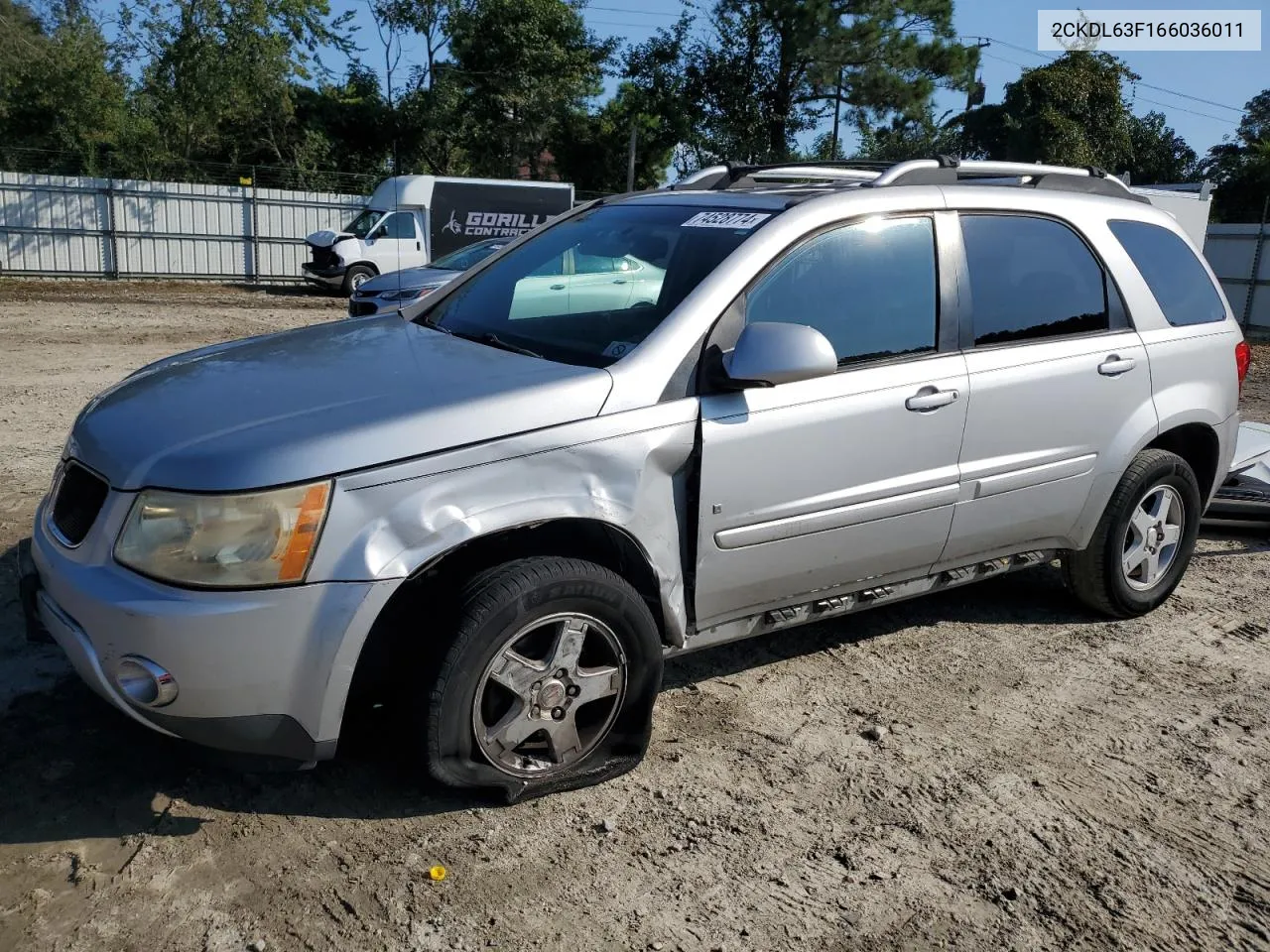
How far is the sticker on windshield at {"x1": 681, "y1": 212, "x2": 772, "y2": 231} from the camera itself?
3727mm

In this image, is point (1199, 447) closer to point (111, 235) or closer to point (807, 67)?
point (111, 235)

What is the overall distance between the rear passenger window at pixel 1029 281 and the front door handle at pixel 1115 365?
0.14 m

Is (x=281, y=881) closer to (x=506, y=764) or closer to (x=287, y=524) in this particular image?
(x=506, y=764)

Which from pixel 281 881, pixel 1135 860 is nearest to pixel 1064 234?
pixel 1135 860

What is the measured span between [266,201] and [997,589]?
75.7 feet

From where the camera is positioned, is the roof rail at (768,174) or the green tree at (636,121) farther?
the green tree at (636,121)

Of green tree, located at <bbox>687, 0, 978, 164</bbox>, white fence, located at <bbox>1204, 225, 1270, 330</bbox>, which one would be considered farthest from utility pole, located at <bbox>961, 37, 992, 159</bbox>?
white fence, located at <bbox>1204, 225, 1270, 330</bbox>

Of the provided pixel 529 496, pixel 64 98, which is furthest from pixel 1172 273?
pixel 64 98

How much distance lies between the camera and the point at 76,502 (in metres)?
3.16

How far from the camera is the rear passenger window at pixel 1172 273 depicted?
186 inches

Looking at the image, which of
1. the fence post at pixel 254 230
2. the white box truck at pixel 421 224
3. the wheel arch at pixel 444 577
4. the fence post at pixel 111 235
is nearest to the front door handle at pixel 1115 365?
the wheel arch at pixel 444 577

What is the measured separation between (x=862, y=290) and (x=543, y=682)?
5.71ft

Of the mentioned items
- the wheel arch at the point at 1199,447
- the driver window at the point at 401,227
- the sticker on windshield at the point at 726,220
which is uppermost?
the driver window at the point at 401,227

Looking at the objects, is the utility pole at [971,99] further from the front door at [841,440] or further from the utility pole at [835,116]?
the front door at [841,440]
